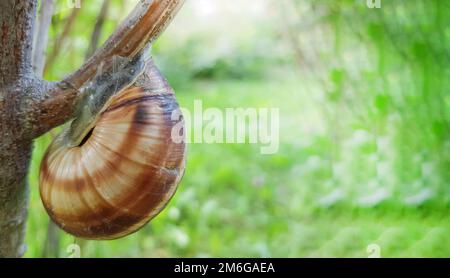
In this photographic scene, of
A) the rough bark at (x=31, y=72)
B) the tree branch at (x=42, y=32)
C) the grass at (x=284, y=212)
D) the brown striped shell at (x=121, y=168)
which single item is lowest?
the brown striped shell at (x=121, y=168)

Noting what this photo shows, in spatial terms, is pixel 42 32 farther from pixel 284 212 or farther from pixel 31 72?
pixel 284 212

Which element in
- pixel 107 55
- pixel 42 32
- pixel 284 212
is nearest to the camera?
pixel 107 55

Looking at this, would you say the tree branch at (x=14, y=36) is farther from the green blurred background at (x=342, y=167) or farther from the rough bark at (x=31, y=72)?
the green blurred background at (x=342, y=167)

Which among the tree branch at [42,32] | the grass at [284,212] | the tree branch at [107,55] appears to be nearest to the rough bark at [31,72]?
the tree branch at [107,55]

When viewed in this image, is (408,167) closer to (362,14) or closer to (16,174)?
(362,14)

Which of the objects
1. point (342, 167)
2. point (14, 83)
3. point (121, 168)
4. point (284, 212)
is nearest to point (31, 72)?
point (14, 83)

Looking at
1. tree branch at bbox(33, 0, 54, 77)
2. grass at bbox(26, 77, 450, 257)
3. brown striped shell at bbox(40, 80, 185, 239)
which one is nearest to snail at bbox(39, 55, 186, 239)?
brown striped shell at bbox(40, 80, 185, 239)

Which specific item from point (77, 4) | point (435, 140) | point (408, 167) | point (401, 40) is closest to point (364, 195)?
point (408, 167)
